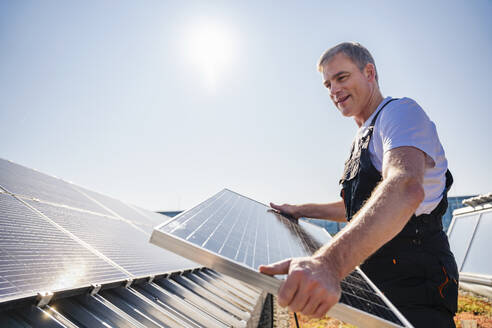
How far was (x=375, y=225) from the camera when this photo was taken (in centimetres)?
138

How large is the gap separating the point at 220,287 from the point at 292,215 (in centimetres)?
203

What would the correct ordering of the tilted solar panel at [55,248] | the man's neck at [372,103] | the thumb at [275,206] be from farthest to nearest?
the thumb at [275,206] < the man's neck at [372,103] < the tilted solar panel at [55,248]

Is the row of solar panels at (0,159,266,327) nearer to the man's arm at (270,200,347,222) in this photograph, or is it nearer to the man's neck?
the man's arm at (270,200,347,222)

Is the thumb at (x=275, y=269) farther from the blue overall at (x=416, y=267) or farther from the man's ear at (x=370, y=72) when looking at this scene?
the man's ear at (x=370, y=72)

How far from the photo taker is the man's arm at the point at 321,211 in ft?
12.1

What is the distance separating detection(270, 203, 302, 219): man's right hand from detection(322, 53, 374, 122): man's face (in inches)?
69.6

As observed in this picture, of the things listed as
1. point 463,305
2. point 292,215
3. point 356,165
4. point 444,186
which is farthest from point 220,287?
point 463,305

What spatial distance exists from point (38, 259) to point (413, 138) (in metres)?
3.04

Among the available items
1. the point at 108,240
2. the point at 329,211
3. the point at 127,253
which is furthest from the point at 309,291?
the point at 108,240

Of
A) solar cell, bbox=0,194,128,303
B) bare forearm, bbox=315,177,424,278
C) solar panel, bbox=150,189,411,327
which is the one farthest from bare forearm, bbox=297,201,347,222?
solar cell, bbox=0,194,128,303

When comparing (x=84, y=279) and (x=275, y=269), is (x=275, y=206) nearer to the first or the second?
(x=84, y=279)

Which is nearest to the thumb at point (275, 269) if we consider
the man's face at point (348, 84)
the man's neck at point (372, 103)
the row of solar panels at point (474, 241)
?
the man's face at point (348, 84)

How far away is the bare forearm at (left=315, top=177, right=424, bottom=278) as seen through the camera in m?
1.27

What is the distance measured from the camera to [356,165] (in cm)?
251
